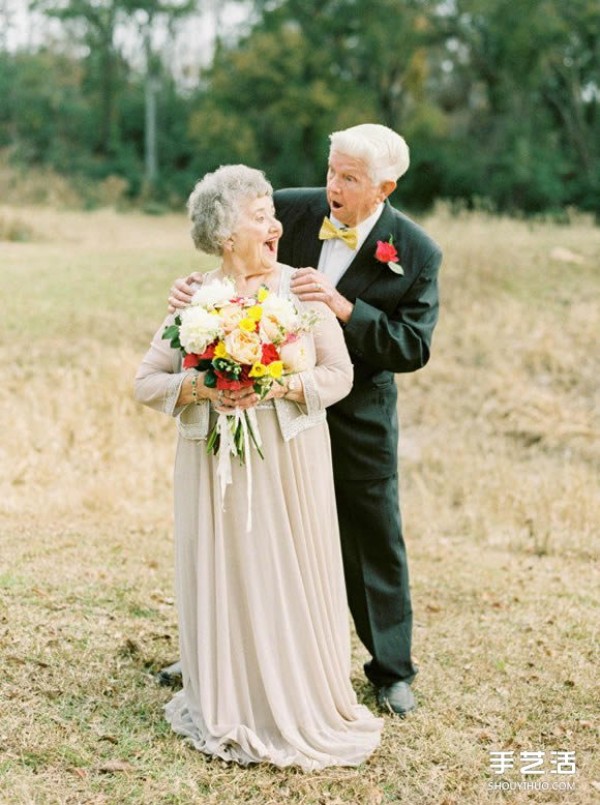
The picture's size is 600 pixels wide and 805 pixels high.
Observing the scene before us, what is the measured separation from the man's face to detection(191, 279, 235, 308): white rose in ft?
2.67

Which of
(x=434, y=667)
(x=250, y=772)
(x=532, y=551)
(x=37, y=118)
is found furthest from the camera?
(x=37, y=118)

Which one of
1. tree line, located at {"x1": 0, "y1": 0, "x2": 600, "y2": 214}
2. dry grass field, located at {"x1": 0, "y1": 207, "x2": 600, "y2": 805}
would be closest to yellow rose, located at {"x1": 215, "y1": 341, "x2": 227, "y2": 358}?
dry grass field, located at {"x1": 0, "y1": 207, "x2": 600, "y2": 805}

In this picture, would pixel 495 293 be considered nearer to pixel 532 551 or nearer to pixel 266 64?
pixel 532 551

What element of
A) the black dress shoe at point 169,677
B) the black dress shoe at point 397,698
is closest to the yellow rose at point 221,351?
the black dress shoe at point 169,677

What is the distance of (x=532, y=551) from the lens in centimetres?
796

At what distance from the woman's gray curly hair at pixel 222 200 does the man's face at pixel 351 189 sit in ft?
1.64

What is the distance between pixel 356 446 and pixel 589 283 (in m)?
11.4

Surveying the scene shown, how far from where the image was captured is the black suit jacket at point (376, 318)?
171 inches

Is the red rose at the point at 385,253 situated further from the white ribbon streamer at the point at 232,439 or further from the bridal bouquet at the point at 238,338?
the white ribbon streamer at the point at 232,439

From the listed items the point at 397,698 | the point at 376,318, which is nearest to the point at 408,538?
the point at 397,698

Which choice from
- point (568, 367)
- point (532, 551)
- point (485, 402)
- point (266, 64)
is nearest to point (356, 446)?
point (532, 551)

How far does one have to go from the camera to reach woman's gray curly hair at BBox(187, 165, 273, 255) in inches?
149

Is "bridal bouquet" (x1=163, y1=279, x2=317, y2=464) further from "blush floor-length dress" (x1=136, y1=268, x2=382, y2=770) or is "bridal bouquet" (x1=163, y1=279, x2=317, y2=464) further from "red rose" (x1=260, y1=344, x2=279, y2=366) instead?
"blush floor-length dress" (x1=136, y1=268, x2=382, y2=770)

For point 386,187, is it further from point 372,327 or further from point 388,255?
point 372,327
